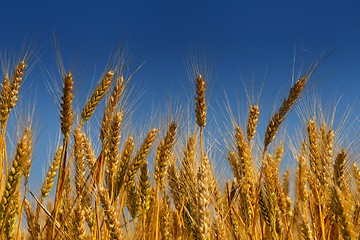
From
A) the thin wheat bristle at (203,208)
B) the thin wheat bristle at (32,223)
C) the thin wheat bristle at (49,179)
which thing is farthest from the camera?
the thin wheat bristle at (49,179)

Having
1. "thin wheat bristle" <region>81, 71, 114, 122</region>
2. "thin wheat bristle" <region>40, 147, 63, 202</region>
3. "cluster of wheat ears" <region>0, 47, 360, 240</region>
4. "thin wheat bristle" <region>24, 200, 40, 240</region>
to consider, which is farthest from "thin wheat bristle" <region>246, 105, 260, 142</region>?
"thin wheat bristle" <region>24, 200, 40, 240</region>

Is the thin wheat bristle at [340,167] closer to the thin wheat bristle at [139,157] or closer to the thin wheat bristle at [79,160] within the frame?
the thin wheat bristle at [139,157]

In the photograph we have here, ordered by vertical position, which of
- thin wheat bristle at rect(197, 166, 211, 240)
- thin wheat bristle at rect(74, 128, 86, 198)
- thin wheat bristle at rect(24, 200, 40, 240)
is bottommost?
thin wheat bristle at rect(197, 166, 211, 240)

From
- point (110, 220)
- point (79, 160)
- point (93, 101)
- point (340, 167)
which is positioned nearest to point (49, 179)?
point (79, 160)

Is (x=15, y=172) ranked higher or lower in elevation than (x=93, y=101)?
lower

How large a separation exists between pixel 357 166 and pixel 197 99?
4.01 ft


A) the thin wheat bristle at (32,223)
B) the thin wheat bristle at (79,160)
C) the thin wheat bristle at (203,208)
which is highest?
the thin wheat bristle at (79,160)

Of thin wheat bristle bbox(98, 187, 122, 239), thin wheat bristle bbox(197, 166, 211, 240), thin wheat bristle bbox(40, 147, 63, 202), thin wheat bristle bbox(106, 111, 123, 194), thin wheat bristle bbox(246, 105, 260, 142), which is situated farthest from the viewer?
thin wheat bristle bbox(40, 147, 63, 202)

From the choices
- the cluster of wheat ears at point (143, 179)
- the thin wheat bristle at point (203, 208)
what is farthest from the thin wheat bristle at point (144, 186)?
the thin wheat bristle at point (203, 208)

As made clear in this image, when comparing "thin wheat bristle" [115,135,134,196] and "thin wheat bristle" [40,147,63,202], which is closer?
"thin wheat bristle" [115,135,134,196]

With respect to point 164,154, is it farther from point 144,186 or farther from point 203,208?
point 203,208

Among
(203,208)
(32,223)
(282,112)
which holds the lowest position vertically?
(203,208)

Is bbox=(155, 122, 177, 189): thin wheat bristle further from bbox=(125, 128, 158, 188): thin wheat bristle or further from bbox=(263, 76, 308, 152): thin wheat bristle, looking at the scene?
bbox=(263, 76, 308, 152): thin wheat bristle

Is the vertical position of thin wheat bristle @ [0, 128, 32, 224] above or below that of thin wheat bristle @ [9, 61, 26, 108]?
below
